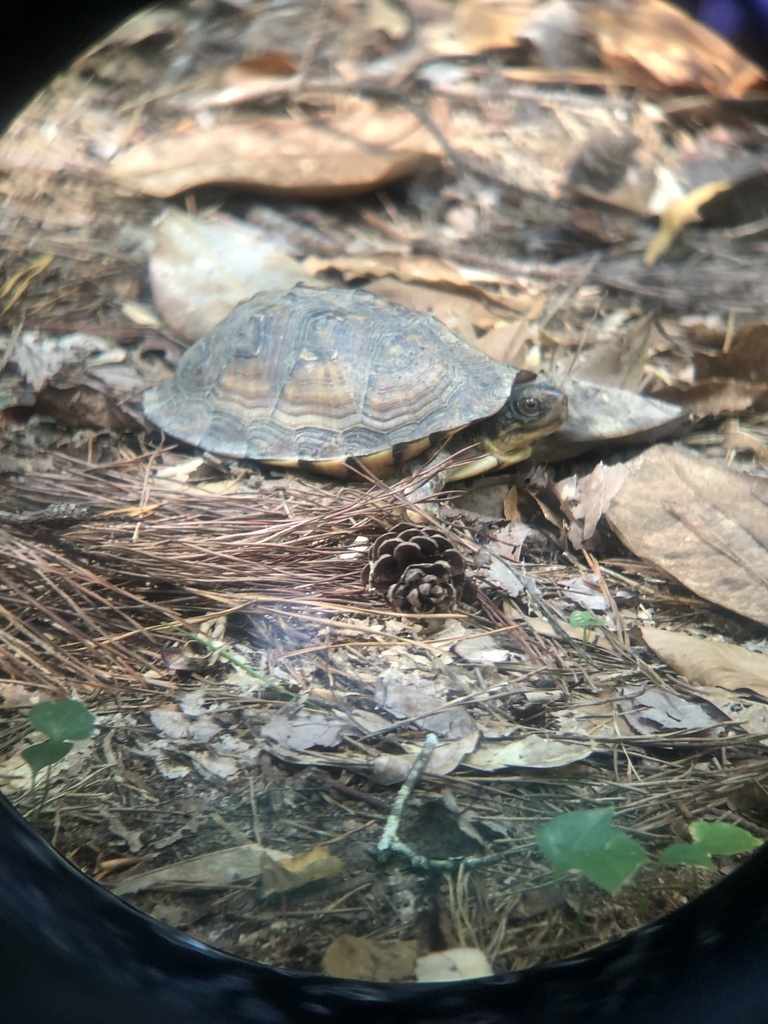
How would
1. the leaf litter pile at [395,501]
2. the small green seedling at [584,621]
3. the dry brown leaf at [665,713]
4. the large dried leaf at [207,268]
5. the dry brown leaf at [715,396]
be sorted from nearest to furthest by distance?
1. the leaf litter pile at [395,501]
2. the dry brown leaf at [665,713]
3. the small green seedling at [584,621]
4. the dry brown leaf at [715,396]
5. the large dried leaf at [207,268]

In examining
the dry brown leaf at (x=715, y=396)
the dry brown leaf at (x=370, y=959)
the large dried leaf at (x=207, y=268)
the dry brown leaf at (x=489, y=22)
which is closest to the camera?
the dry brown leaf at (x=370, y=959)

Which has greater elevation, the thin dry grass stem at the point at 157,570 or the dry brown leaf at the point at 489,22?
the dry brown leaf at the point at 489,22

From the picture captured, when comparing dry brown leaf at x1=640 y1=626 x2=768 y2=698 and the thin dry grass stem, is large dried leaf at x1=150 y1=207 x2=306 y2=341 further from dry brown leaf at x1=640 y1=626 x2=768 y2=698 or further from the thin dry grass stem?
dry brown leaf at x1=640 y1=626 x2=768 y2=698

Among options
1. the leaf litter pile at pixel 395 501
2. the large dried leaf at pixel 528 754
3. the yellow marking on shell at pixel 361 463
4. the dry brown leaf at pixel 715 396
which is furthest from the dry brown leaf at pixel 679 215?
the large dried leaf at pixel 528 754

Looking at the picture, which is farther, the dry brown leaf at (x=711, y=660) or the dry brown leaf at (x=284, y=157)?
the dry brown leaf at (x=284, y=157)

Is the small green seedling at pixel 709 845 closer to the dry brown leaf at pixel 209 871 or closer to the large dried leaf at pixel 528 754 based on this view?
the large dried leaf at pixel 528 754

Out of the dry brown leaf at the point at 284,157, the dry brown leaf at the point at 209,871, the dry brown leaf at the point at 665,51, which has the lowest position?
the dry brown leaf at the point at 209,871

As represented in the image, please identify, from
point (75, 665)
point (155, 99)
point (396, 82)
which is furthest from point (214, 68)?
point (75, 665)
